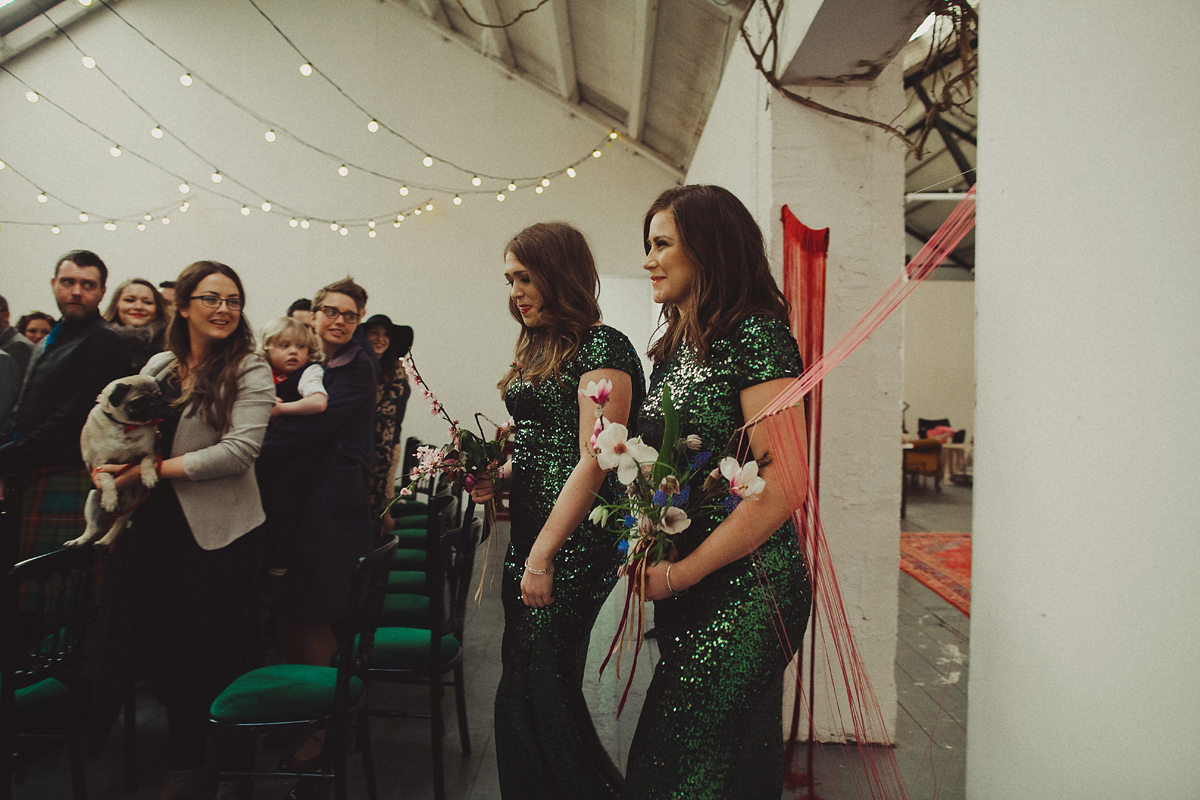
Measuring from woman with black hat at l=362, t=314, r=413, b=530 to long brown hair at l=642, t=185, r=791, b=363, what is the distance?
1998mm

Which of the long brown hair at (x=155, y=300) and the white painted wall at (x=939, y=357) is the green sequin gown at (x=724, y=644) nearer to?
the long brown hair at (x=155, y=300)

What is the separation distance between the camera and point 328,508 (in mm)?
2307

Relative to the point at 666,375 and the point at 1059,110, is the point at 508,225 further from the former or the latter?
the point at 1059,110

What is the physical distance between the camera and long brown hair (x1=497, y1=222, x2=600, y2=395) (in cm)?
165

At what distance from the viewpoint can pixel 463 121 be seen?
6.63m

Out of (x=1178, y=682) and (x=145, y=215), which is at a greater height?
(x=145, y=215)

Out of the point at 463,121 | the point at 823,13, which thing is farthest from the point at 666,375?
the point at 463,121

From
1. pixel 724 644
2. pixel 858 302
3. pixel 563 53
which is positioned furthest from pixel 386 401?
pixel 563 53

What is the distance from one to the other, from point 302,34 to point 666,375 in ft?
22.4

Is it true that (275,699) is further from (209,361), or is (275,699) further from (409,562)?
(409,562)

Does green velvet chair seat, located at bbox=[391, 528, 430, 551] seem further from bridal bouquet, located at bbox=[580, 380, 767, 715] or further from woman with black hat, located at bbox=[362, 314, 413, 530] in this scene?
bridal bouquet, located at bbox=[580, 380, 767, 715]

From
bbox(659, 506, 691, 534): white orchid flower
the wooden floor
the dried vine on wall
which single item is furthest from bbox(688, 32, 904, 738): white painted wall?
bbox(659, 506, 691, 534): white orchid flower

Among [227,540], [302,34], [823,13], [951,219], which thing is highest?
[302,34]

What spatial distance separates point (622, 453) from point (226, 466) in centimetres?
135
